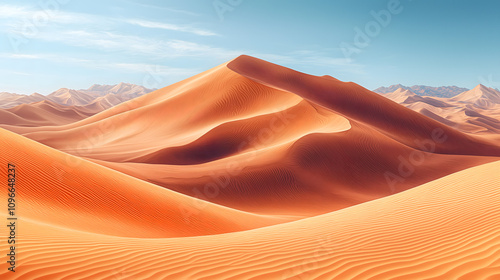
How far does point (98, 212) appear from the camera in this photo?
10.8m

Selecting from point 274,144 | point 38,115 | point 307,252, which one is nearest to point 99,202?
point 307,252

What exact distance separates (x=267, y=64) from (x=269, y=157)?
38044mm

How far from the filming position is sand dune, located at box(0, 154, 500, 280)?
486cm

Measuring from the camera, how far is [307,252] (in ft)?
19.0

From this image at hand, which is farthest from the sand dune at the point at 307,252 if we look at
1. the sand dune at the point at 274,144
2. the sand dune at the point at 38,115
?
the sand dune at the point at 38,115

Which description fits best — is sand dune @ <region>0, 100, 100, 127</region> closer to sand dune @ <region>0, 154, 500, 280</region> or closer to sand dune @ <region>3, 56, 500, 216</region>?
sand dune @ <region>3, 56, 500, 216</region>

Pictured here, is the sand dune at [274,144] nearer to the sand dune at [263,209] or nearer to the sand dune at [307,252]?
the sand dune at [263,209]

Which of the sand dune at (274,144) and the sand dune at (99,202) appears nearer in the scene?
the sand dune at (99,202)

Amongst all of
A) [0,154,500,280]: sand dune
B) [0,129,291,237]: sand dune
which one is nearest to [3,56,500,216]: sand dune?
[0,129,291,237]: sand dune

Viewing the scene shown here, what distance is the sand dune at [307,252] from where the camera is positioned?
4.86m

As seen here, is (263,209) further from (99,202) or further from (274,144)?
(274,144)

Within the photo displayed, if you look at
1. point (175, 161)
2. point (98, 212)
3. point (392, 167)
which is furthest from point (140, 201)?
point (392, 167)

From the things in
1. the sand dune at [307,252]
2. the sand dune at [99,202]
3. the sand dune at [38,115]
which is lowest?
the sand dune at [307,252]

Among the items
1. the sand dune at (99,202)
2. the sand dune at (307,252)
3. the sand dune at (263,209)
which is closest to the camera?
the sand dune at (307,252)
